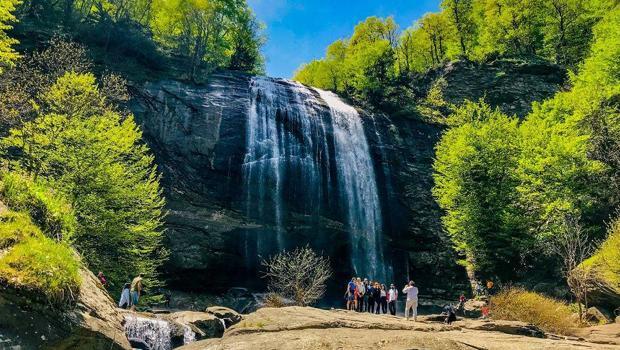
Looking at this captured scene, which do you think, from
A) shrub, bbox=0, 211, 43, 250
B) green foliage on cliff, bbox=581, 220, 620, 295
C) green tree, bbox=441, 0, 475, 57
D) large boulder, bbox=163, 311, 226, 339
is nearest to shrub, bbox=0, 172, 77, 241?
shrub, bbox=0, 211, 43, 250

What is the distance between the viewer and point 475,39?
55219 mm

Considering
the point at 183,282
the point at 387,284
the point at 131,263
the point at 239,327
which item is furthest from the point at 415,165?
the point at 239,327

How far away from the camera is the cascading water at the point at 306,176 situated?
33469 millimetres

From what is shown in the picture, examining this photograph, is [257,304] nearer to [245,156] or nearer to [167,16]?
[245,156]

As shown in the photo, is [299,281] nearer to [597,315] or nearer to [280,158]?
[280,158]

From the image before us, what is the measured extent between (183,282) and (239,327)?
25189mm

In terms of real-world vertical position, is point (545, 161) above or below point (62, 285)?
above

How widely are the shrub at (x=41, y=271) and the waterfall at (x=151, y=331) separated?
10.4 m

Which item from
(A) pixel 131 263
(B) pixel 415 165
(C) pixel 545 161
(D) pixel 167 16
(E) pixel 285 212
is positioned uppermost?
(D) pixel 167 16

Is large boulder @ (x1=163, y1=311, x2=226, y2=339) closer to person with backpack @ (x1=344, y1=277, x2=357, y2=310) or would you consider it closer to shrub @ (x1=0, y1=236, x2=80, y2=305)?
person with backpack @ (x1=344, y1=277, x2=357, y2=310)

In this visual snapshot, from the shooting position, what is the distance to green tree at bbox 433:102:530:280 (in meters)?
28.4

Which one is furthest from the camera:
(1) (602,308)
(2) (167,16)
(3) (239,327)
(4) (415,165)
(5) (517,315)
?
(2) (167,16)

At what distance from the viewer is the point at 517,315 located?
18.1 metres

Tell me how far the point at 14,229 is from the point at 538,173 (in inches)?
1091
